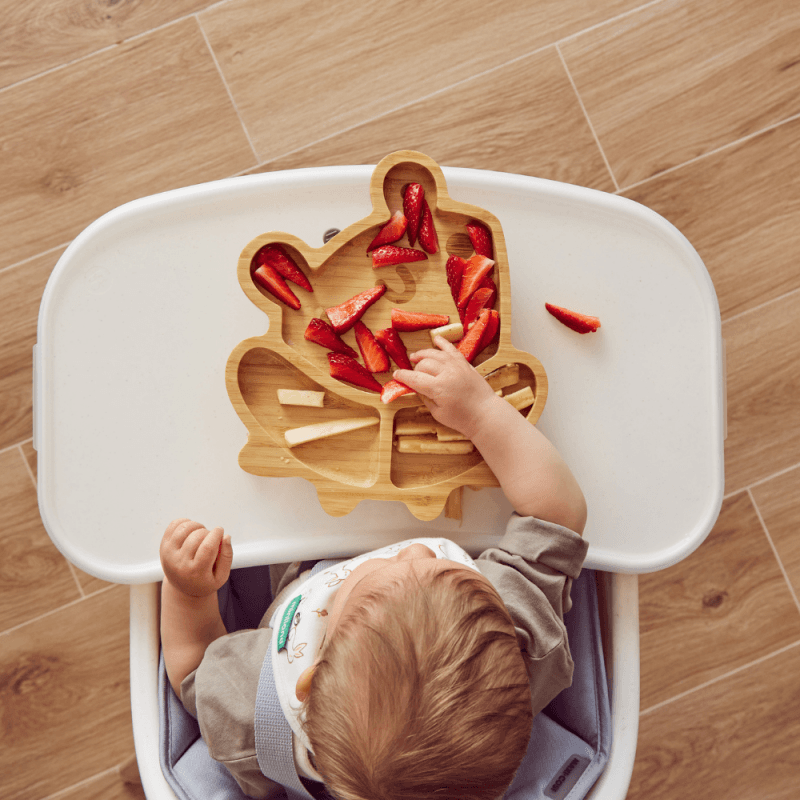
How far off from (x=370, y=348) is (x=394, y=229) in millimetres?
121

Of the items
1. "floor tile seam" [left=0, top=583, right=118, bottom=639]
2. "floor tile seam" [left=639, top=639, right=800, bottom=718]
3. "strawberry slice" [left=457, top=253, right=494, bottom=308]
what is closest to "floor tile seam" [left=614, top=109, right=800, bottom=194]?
"strawberry slice" [left=457, top=253, right=494, bottom=308]

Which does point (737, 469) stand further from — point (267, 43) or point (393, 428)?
point (267, 43)

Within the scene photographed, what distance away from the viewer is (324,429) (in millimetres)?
686

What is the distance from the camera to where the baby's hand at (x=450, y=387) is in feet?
2.17

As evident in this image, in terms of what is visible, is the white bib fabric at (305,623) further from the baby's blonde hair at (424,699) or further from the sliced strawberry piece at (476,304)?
the sliced strawberry piece at (476,304)

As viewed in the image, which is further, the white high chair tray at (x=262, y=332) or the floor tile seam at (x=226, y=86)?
the floor tile seam at (x=226, y=86)

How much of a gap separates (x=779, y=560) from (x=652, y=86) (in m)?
0.90

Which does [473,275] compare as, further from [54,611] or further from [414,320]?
[54,611]

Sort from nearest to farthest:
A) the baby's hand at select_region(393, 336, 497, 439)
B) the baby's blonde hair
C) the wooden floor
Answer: the baby's blonde hair, the baby's hand at select_region(393, 336, 497, 439), the wooden floor

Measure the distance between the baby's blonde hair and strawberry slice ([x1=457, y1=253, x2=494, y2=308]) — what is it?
0.28 meters

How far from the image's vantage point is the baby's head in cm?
56

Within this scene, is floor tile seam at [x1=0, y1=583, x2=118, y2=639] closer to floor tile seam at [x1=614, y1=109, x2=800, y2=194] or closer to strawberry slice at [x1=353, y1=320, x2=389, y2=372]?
strawberry slice at [x1=353, y1=320, x2=389, y2=372]

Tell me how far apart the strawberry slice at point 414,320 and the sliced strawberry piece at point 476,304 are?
2cm

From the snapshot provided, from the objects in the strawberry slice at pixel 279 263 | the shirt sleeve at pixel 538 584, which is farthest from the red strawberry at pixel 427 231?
the shirt sleeve at pixel 538 584
